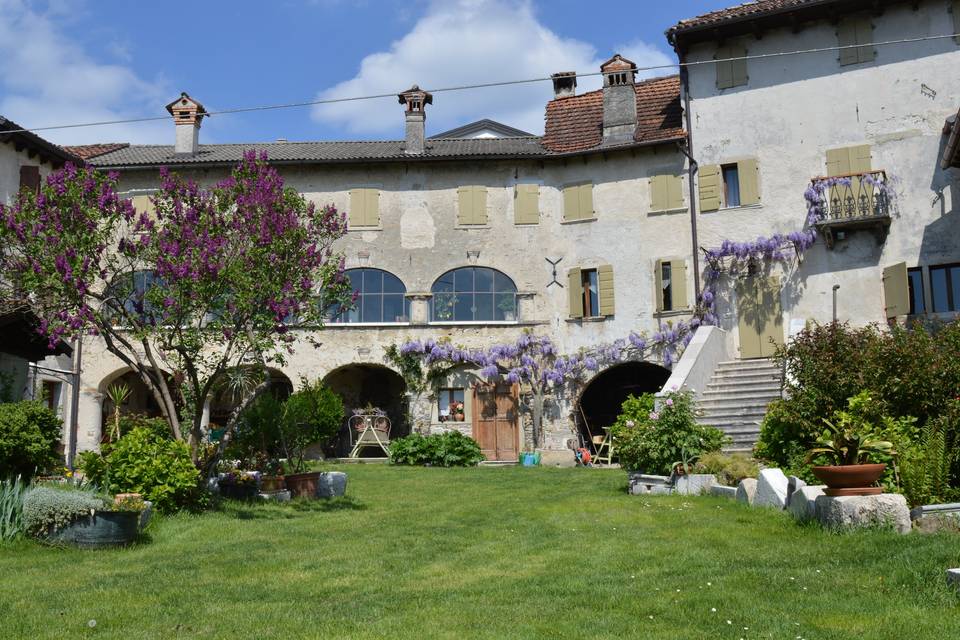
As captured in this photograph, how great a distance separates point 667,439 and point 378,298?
1281 cm

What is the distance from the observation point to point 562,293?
76.8ft

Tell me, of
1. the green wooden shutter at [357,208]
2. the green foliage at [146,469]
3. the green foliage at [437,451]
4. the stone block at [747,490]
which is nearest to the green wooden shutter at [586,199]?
the green wooden shutter at [357,208]

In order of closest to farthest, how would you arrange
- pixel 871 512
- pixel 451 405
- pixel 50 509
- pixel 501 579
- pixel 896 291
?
1. pixel 501 579
2. pixel 871 512
3. pixel 50 509
4. pixel 896 291
5. pixel 451 405

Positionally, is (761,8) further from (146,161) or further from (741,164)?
(146,161)

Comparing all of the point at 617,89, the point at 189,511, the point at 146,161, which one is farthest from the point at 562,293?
the point at 189,511

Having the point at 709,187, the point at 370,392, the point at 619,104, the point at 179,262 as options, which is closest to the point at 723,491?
the point at 179,262

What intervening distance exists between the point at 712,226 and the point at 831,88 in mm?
4075

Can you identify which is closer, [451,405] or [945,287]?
[945,287]

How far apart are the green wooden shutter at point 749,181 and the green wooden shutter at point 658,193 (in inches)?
73.3

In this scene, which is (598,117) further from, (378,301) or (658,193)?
(378,301)

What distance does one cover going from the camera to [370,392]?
1005 inches

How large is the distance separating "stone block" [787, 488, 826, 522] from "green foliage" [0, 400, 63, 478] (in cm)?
871

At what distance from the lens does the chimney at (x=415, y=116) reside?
982 inches

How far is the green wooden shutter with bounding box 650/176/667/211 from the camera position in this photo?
22.7m
